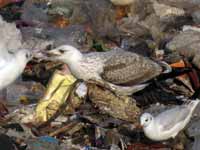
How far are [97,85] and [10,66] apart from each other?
839mm

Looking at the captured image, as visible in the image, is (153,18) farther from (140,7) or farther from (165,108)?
(165,108)

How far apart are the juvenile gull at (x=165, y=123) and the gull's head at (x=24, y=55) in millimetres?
1349

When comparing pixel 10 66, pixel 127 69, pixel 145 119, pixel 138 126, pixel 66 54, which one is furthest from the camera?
pixel 127 69

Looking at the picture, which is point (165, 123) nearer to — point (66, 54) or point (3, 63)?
point (66, 54)

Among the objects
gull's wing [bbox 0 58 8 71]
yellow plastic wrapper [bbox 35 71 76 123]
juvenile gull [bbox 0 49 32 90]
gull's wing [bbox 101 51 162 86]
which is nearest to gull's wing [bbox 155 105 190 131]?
gull's wing [bbox 101 51 162 86]

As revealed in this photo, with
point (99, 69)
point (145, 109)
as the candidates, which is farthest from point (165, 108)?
point (99, 69)

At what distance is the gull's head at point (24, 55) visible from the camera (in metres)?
7.05

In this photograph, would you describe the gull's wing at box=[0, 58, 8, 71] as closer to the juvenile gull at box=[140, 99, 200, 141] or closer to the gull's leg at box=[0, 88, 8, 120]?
Answer: the gull's leg at box=[0, 88, 8, 120]

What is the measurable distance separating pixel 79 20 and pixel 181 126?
8.83 feet

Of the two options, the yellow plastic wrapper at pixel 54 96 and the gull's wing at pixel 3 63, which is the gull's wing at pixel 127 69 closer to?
the yellow plastic wrapper at pixel 54 96

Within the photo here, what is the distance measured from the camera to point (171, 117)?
651 cm

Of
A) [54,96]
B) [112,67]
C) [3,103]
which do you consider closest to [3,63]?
[3,103]

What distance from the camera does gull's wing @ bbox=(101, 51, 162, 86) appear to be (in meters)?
7.05

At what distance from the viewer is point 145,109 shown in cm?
709
